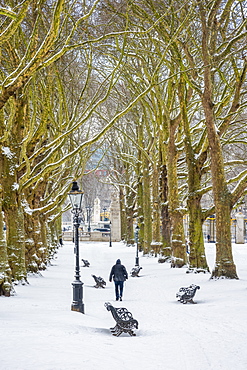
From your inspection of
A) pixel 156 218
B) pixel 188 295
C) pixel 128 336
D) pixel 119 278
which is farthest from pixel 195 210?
pixel 156 218

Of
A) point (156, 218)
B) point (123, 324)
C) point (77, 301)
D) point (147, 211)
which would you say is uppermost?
point (147, 211)

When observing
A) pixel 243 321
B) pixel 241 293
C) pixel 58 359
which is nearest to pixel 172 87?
pixel 241 293

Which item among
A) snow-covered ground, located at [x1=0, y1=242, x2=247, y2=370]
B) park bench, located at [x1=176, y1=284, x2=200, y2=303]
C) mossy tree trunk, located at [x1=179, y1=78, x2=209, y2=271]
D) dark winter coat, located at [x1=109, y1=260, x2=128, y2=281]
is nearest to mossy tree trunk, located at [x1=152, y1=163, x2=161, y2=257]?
mossy tree trunk, located at [x1=179, y1=78, x2=209, y2=271]

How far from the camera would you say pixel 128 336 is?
30.2ft

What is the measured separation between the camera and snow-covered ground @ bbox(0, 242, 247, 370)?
20.7 feet

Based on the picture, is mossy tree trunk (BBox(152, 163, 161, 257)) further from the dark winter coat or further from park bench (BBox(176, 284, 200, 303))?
park bench (BBox(176, 284, 200, 303))

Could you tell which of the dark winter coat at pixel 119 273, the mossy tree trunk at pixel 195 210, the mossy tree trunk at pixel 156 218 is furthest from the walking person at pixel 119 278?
the mossy tree trunk at pixel 156 218

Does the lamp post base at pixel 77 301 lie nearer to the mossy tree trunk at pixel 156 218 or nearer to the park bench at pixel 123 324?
the park bench at pixel 123 324

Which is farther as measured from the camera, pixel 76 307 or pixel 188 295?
pixel 188 295

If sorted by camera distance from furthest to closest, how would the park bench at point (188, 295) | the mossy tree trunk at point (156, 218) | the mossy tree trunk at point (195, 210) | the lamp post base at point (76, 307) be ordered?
the mossy tree trunk at point (156, 218) < the mossy tree trunk at point (195, 210) < the park bench at point (188, 295) < the lamp post base at point (76, 307)

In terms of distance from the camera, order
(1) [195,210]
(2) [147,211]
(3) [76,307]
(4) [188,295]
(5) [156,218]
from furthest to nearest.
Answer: (2) [147,211] < (5) [156,218] < (1) [195,210] < (4) [188,295] < (3) [76,307]

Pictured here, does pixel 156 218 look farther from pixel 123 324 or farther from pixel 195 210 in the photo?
pixel 123 324

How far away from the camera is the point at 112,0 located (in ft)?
53.3

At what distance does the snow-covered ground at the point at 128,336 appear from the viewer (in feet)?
20.7
